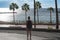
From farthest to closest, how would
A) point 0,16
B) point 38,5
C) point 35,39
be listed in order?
point 0,16
point 38,5
point 35,39

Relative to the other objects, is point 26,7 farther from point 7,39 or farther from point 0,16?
point 7,39

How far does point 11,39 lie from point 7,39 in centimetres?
34

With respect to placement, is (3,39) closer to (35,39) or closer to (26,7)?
(35,39)

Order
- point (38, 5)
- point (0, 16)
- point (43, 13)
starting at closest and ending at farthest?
point (38, 5) < point (0, 16) < point (43, 13)

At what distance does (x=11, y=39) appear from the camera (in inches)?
784

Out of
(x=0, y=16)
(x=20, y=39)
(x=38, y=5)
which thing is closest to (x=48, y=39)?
(x=20, y=39)

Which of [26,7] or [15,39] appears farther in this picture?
Answer: [26,7]

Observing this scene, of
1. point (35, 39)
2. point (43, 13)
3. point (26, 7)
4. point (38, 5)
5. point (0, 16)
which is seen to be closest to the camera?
point (35, 39)

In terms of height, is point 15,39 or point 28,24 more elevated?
point 28,24

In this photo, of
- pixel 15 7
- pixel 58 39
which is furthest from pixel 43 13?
pixel 58 39

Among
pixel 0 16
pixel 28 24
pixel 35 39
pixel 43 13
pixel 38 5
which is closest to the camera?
pixel 28 24

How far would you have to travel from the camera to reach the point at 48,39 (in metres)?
19.9

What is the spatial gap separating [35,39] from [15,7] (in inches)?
3015

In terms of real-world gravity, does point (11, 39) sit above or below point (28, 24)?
below
